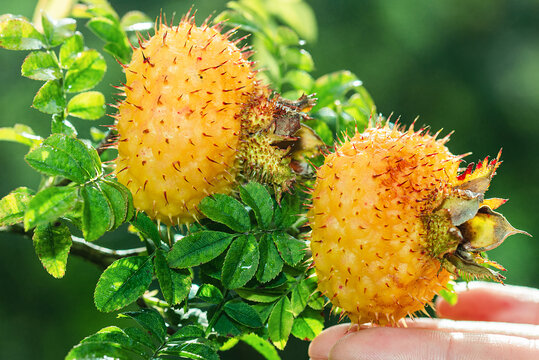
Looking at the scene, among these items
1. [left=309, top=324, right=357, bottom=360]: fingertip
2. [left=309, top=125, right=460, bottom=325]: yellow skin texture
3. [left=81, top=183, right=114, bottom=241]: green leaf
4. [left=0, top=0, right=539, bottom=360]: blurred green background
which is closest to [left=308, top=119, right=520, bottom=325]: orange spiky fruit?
[left=309, top=125, right=460, bottom=325]: yellow skin texture

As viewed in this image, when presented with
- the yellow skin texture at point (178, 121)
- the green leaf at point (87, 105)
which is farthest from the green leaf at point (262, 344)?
the green leaf at point (87, 105)

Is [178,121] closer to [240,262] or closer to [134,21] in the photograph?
[240,262]

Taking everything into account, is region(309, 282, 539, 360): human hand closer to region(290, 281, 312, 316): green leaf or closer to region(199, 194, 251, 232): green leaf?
region(290, 281, 312, 316): green leaf

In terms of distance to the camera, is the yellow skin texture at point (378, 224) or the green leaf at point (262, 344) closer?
the yellow skin texture at point (378, 224)

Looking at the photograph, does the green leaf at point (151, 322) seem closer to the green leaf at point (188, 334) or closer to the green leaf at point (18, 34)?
the green leaf at point (188, 334)

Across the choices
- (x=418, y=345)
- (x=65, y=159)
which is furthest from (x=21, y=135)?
(x=418, y=345)

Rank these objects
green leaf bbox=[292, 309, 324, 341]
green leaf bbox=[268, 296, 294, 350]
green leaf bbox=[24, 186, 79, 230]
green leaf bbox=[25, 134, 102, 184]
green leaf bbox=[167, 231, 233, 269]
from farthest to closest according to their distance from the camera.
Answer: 1. green leaf bbox=[292, 309, 324, 341]
2. green leaf bbox=[268, 296, 294, 350]
3. green leaf bbox=[167, 231, 233, 269]
4. green leaf bbox=[25, 134, 102, 184]
5. green leaf bbox=[24, 186, 79, 230]

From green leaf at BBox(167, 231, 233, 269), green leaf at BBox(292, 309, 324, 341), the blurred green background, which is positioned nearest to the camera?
green leaf at BBox(167, 231, 233, 269)
